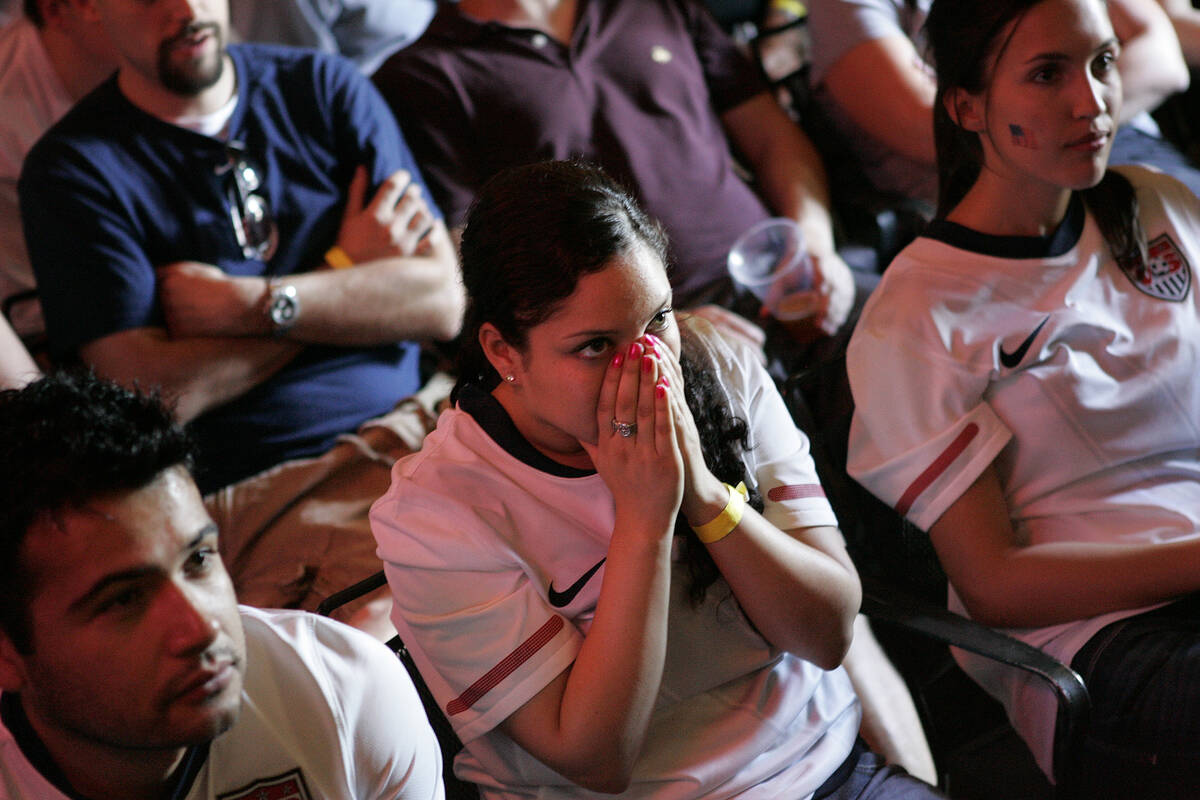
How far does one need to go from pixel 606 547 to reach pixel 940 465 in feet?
1.69

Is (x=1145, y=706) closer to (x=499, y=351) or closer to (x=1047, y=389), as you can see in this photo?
(x=1047, y=389)

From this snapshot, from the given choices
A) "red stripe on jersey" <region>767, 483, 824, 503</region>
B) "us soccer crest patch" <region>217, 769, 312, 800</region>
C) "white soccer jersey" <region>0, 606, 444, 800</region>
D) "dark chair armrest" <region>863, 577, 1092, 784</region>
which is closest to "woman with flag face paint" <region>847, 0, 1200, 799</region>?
"dark chair armrest" <region>863, 577, 1092, 784</region>

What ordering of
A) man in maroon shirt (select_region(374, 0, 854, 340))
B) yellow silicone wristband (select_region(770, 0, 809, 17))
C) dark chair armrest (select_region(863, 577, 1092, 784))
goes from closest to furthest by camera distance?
dark chair armrest (select_region(863, 577, 1092, 784))
man in maroon shirt (select_region(374, 0, 854, 340))
yellow silicone wristband (select_region(770, 0, 809, 17))

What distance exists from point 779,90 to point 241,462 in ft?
5.88

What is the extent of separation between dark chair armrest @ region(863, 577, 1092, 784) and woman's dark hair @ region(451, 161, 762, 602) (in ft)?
0.85

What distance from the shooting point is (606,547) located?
4.07 feet

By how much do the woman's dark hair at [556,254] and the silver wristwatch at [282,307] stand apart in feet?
2.42

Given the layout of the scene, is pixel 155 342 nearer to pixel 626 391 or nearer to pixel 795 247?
pixel 626 391

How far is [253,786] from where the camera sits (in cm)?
104

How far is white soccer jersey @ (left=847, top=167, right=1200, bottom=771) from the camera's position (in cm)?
147

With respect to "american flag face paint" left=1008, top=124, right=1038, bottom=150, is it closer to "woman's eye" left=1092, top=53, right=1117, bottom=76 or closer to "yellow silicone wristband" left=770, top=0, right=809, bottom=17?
"woman's eye" left=1092, top=53, right=1117, bottom=76

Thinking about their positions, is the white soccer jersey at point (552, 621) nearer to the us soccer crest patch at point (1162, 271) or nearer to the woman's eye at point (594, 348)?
the woman's eye at point (594, 348)

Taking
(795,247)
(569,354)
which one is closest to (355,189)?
(795,247)

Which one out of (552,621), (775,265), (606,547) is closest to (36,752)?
(552,621)
